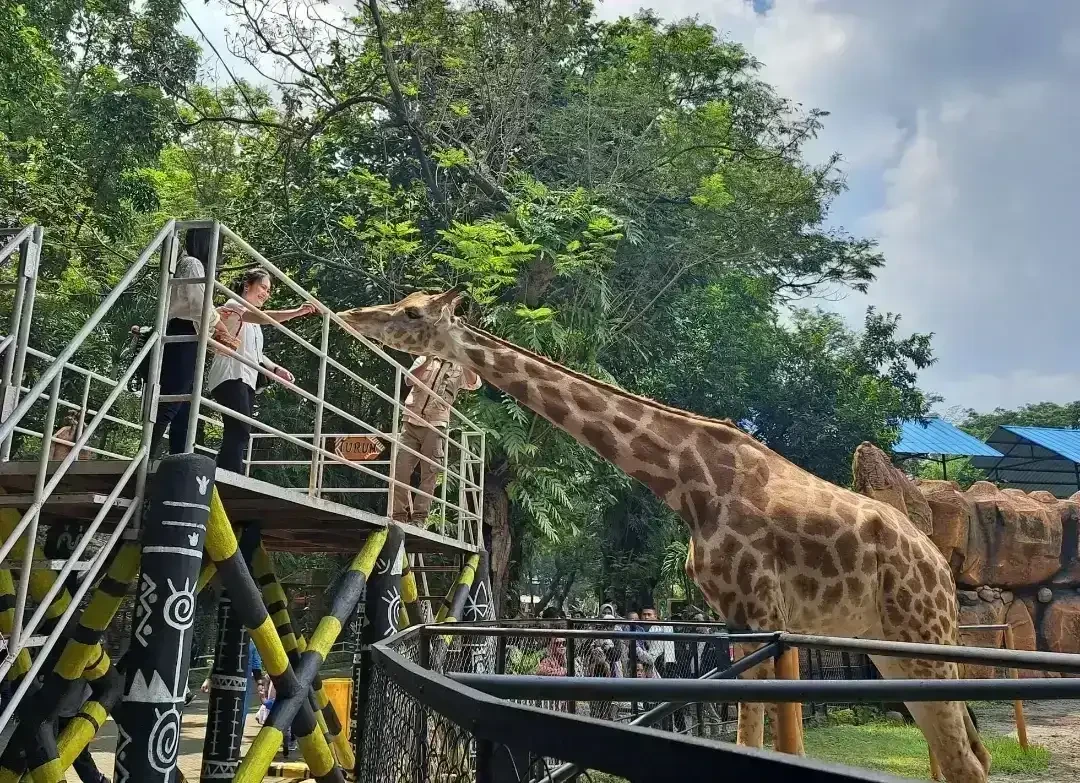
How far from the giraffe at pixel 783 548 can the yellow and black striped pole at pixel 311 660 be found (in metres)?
1.73

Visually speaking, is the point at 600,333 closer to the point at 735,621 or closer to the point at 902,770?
the point at 902,770

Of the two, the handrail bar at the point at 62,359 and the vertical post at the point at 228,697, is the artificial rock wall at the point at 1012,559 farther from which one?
the handrail bar at the point at 62,359

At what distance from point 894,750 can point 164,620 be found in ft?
31.0

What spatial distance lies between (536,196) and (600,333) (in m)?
2.60

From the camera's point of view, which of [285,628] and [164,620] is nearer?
[164,620]

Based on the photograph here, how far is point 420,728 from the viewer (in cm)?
202

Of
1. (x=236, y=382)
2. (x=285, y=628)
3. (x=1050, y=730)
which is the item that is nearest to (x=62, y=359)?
(x=236, y=382)

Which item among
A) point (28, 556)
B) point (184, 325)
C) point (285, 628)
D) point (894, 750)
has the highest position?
Result: point (184, 325)

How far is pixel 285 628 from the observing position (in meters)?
6.97

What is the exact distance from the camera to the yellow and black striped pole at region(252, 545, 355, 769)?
657cm

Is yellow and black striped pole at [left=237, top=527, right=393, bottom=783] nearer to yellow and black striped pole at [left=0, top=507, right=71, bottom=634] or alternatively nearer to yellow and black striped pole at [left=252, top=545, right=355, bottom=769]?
yellow and black striped pole at [left=252, top=545, right=355, bottom=769]

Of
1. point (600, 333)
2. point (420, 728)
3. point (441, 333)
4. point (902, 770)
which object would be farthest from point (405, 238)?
point (420, 728)

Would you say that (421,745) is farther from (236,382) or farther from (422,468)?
(422,468)

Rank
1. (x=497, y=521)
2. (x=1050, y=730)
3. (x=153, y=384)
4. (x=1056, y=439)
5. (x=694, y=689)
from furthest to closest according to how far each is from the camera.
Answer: (x=1056, y=439) < (x=497, y=521) < (x=1050, y=730) < (x=153, y=384) < (x=694, y=689)
